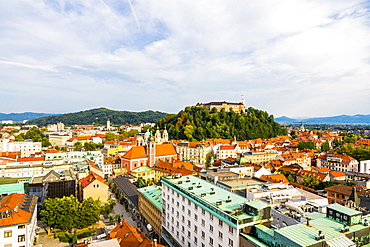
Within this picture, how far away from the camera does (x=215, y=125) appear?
10675 centimetres

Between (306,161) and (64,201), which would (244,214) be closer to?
(64,201)

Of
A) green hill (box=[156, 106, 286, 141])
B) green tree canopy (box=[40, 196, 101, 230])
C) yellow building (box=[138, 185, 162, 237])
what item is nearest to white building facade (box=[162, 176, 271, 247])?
yellow building (box=[138, 185, 162, 237])

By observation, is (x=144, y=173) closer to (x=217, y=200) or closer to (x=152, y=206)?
(x=152, y=206)

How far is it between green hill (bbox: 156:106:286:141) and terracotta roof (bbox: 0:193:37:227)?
229 feet

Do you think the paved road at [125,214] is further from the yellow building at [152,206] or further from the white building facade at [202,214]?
the white building facade at [202,214]

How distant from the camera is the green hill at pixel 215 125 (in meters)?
100

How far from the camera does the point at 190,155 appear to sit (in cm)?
8006

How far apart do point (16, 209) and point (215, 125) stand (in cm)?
8687

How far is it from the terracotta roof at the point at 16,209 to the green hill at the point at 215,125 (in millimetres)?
69875

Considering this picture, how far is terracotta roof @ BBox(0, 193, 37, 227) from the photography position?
24266mm

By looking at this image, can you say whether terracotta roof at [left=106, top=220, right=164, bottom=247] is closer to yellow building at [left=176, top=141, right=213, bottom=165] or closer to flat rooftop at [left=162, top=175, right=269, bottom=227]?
flat rooftop at [left=162, top=175, right=269, bottom=227]

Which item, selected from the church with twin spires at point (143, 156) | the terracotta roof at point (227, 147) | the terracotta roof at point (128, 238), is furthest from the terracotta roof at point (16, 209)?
the terracotta roof at point (227, 147)

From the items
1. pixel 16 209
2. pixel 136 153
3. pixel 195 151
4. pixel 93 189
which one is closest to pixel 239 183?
pixel 93 189

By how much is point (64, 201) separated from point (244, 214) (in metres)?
24.4
